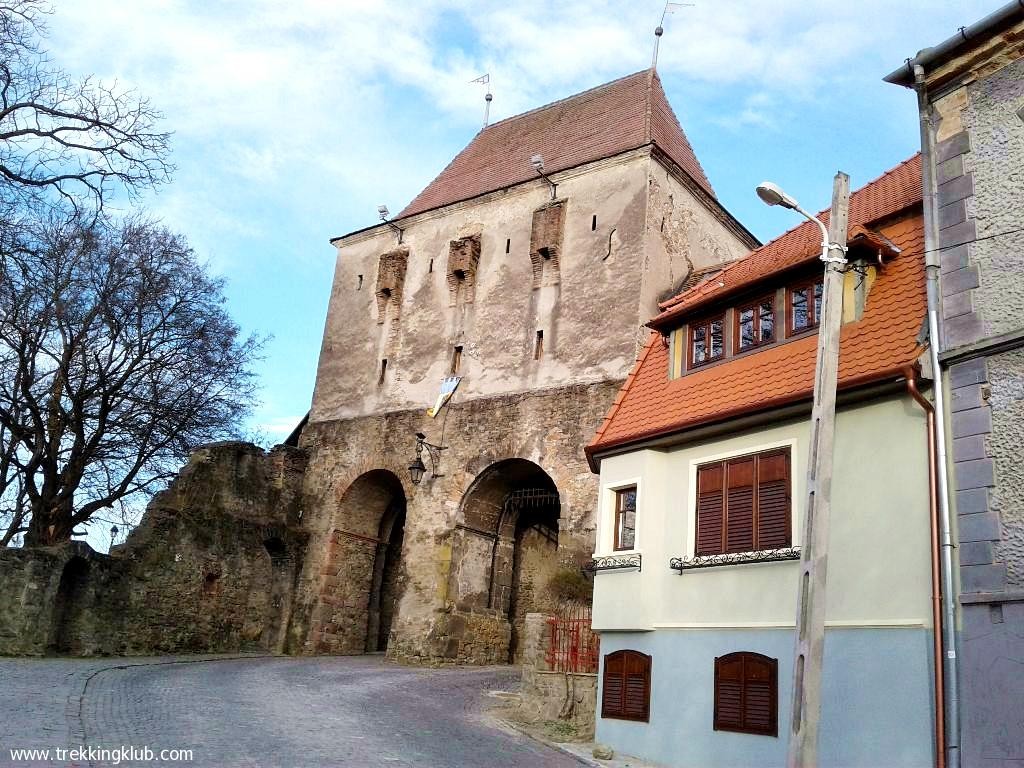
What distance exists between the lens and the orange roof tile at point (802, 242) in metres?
11.7

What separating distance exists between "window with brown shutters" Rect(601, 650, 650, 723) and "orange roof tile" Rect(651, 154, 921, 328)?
4.37 metres

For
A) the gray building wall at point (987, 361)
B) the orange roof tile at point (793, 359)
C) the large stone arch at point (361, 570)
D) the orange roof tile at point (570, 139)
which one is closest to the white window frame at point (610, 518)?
the orange roof tile at point (793, 359)

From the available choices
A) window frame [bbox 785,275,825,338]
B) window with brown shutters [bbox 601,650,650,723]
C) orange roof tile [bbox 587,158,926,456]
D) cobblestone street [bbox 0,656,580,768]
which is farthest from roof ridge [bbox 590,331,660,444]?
cobblestone street [bbox 0,656,580,768]

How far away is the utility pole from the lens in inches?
262

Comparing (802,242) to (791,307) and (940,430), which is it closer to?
(791,307)

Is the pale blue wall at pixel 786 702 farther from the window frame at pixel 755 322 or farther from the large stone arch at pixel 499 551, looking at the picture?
the large stone arch at pixel 499 551

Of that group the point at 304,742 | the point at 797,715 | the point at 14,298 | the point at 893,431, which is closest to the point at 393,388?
the point at 14,298

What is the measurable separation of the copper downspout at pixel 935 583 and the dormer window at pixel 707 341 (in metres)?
3.32

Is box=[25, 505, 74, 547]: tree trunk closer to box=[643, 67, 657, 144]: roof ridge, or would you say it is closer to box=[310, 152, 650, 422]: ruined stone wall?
box=[310, 152, 650, 422]: ruined stone wall

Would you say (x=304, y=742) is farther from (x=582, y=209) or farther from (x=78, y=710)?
(x=582, y=209)

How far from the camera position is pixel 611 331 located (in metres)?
21.3

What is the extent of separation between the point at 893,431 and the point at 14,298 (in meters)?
19.4

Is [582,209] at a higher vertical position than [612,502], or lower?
higher

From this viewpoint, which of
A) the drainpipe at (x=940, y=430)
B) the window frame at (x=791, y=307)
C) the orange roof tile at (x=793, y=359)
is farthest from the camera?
the window frame at (x=791, y=307)
